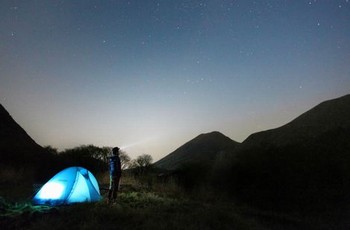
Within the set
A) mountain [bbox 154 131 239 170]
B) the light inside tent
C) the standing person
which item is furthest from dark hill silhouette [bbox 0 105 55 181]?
mountain [bbox 154 131 239 170]

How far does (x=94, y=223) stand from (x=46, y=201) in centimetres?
479

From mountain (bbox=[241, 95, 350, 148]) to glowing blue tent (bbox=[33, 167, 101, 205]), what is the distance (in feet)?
161

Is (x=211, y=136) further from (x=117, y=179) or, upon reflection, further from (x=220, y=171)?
(x=117, y=179)

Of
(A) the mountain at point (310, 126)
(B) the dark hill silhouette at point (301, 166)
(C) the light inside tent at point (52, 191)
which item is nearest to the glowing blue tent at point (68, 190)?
(C) the light inside tent at point (52, 191)

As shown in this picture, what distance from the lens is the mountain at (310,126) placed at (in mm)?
62344

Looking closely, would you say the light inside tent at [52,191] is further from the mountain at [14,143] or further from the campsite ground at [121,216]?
the mountain at [14,143]

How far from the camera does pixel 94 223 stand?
36.8 ft

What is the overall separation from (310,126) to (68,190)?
202ft

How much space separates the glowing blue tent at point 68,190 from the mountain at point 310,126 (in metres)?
49.0

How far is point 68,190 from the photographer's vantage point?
51.0 feet

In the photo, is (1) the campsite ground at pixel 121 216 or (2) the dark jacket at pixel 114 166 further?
(2) the dark jacket at pixel 114 166

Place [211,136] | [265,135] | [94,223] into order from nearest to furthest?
[94,223], [265,135], [211,136]

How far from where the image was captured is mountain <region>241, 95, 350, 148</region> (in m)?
62.3

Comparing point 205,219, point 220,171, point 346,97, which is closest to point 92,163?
point 220,171
